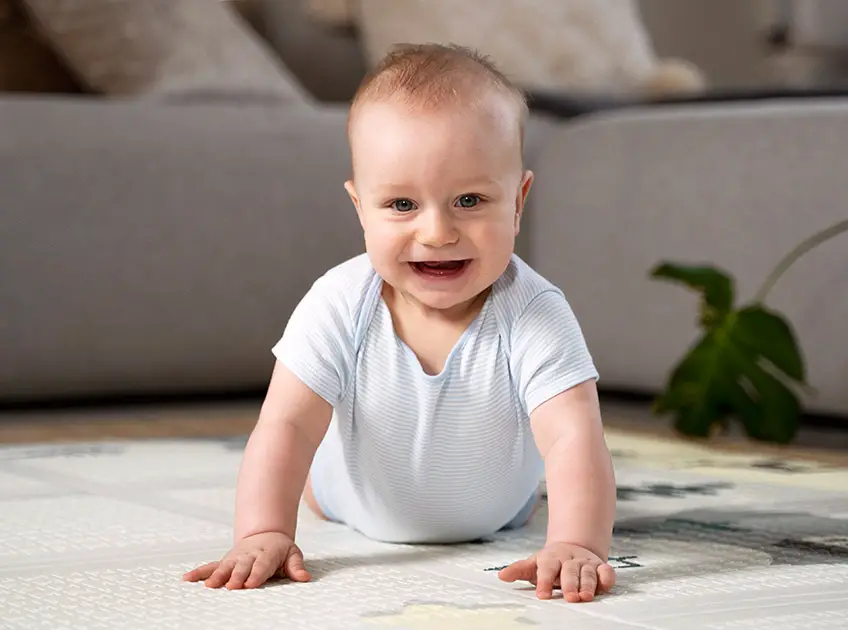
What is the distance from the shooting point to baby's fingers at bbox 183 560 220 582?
84 cm

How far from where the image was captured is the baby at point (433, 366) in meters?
0.88

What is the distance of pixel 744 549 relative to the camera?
95cm

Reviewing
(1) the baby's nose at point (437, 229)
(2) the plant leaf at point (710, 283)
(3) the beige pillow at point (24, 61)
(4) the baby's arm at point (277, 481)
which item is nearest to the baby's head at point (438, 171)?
(1) the baby's nose at point (437, 229)

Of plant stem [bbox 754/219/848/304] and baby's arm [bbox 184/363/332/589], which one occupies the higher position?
plant stem [bbox 754/219/848/304]

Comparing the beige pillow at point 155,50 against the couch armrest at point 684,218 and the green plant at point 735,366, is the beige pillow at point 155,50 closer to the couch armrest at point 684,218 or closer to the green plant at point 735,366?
the couch armrest at point 684,218

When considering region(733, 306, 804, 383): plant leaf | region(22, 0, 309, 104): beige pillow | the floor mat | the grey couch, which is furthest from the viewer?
region(22, 0, 309, 104): beige pillow

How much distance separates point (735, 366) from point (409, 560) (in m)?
0.79

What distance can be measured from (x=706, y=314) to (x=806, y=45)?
186cm

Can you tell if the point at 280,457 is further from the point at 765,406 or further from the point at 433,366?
the point at 765,406

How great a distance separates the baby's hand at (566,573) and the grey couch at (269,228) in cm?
90

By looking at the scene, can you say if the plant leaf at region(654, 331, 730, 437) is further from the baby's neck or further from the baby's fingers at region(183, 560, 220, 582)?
the baby's fingers at region(183, 560, 220, 582)

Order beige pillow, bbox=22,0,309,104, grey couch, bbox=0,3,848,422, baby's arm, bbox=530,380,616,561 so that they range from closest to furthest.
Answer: baby's arm, bbox=530,380,616,561, grey couch, bbox=0,3,848,422, beige pillow, bbox=22,0,309,104

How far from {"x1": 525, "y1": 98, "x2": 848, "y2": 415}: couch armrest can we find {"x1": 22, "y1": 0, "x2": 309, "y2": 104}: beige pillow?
1.50ft

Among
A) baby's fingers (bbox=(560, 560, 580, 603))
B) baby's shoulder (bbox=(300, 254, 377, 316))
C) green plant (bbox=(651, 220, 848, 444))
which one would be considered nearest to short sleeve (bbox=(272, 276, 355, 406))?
baby's shoulder (bbox=(300, 254, 377, 316))
